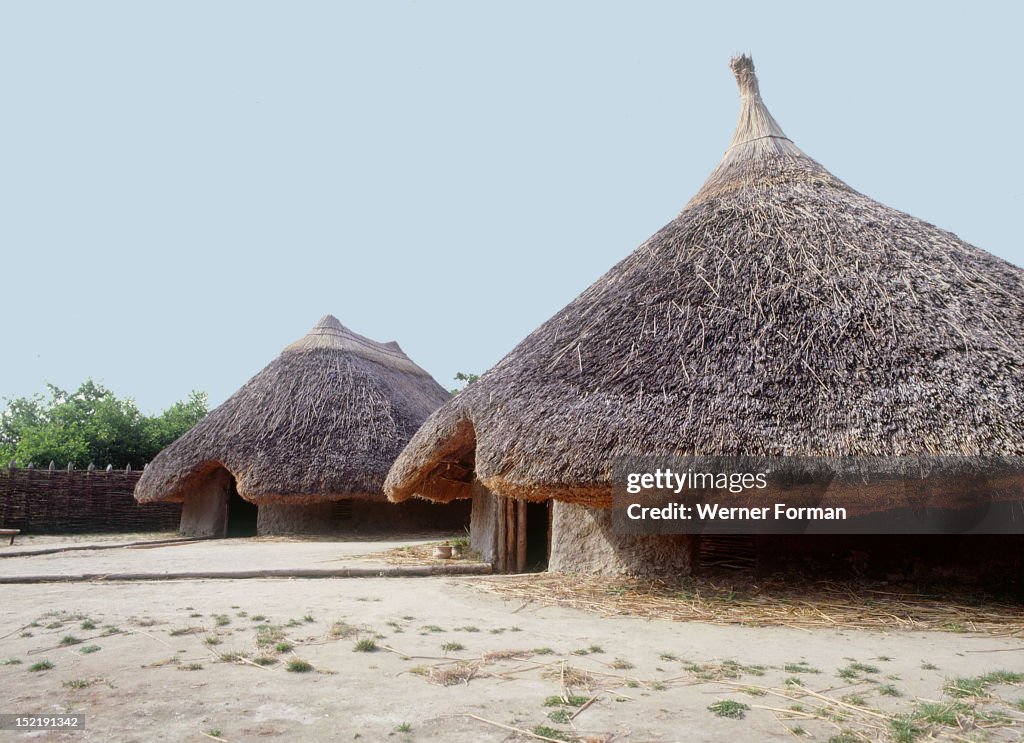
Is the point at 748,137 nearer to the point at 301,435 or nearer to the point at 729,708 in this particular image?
the point at 301,435

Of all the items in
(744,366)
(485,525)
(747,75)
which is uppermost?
(747,75)

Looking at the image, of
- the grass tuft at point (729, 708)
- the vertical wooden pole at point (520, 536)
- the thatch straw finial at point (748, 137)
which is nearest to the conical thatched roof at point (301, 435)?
the vertical wooden pole at point (520, 536)

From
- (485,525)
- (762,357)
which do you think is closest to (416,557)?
(485,525)

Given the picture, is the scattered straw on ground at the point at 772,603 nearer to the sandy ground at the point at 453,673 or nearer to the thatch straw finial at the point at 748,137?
the sandy ground at the point at 453,673

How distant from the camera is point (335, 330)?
53.9 ft

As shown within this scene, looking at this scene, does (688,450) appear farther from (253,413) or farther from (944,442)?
(253,413)

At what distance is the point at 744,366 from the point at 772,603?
197 cm

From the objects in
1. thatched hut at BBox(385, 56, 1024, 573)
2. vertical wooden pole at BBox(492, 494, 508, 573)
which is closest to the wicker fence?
thatched hut at BBox(385, 56, 1024, 573)

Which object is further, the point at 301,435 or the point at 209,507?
the point at 209,507

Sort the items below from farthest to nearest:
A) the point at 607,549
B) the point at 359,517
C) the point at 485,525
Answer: the point at 359,517 → the point at 485,525 → the point at 607,549

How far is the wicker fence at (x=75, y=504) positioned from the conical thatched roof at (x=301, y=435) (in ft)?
5.70

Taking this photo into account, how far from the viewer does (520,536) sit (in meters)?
8.31

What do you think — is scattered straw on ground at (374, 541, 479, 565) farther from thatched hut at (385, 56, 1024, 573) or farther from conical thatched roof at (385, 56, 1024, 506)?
conical thatched roof at (385, 56, 1024, 506)

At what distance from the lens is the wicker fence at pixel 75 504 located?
530 inches
